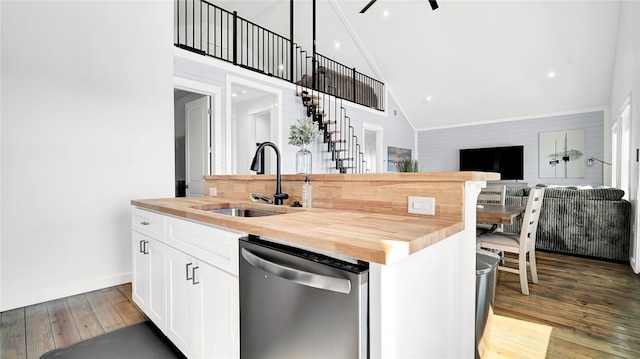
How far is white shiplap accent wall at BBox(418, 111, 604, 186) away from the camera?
689 cm

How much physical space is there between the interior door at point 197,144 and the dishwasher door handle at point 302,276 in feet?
11.6

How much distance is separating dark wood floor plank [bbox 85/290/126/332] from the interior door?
2.01m

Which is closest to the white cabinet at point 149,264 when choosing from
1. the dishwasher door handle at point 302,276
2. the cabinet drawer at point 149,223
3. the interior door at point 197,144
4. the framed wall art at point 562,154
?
the cabinet drawer at point 149,223

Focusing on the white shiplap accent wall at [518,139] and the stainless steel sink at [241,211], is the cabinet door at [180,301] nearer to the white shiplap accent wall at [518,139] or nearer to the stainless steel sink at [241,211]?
the stainless steel sink at [241,211]

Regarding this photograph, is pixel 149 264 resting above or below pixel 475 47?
below

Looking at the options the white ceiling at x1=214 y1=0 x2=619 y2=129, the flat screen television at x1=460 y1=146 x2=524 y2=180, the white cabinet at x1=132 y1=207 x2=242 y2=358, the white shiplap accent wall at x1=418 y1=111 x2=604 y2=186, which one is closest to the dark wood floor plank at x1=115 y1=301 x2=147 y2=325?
the white cabinet at x1=132 y1=207 x2=242 y2=358

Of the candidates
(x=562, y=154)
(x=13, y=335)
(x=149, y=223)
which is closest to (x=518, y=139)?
(x=562, y=154)

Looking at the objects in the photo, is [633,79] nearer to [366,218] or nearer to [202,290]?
[366,218]

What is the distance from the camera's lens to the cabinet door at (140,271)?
6.68 feet

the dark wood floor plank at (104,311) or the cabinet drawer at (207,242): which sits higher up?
the cabinet drawer at (207,242)

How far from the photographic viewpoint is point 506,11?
545 cm

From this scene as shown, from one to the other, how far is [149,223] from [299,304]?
1.52 metres

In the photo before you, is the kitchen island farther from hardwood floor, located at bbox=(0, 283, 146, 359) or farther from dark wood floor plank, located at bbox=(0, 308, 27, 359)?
dark wood floor plank, located at bbox=(0, 308, 27, 359)

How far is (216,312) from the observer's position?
4.39 ft
